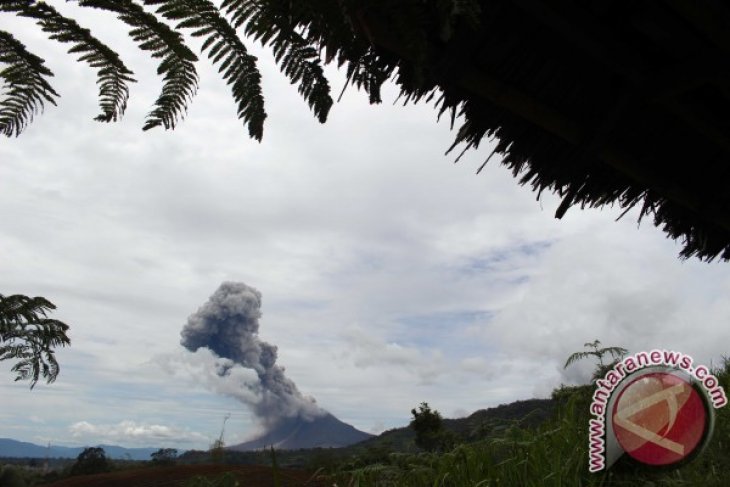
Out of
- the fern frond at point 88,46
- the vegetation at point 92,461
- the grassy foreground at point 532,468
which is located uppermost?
the fern frond at point 88,46

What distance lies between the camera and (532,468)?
2756mm

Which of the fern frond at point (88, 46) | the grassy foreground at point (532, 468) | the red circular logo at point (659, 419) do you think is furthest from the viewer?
the grassy foreground at point (532, 468)

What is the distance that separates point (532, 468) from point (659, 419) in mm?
667

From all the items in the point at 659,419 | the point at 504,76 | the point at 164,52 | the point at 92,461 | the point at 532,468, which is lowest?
the point at 92,461

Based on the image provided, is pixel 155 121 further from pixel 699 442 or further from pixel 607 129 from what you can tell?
pixel 699 442

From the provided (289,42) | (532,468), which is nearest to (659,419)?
(532,468)

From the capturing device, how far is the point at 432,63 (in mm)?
1687

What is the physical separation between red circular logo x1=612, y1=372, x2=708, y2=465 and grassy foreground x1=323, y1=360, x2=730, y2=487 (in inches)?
4.5

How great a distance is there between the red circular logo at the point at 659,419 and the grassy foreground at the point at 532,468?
0.11 meters

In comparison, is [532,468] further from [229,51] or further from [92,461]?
[92,461]

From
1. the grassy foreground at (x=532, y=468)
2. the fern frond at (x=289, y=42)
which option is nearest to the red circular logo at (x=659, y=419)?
the grassy foreground at (x=532, y=468)

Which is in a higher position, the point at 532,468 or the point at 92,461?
the point at 532,468

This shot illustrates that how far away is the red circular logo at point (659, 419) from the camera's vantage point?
8.19ft

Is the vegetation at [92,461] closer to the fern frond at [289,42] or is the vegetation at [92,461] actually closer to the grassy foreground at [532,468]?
the grassy foreground at [532,468]
